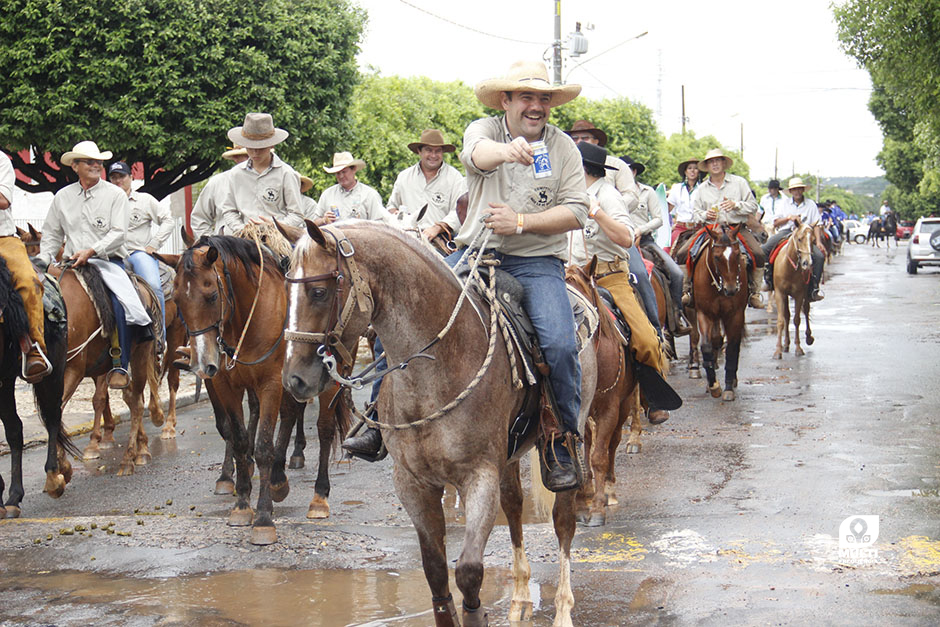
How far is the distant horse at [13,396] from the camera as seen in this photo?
8734 mm

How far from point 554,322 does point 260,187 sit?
4792mm

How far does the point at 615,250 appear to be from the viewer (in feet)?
29.9

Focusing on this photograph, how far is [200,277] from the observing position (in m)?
7.89

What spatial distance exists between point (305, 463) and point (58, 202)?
11.6 feet

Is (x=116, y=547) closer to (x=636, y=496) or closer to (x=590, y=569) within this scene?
(x=590, y=569)

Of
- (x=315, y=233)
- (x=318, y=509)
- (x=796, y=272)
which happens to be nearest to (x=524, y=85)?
(x=315, y=233)

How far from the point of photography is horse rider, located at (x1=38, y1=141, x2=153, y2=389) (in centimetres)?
1045

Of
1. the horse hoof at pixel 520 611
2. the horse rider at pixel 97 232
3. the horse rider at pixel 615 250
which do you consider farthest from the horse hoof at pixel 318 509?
the horse rider at pixel 97 232

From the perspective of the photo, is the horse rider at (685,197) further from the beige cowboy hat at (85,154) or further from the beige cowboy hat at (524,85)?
the beige cowboy hat at (524,85)

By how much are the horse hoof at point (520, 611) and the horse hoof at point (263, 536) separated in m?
2.19

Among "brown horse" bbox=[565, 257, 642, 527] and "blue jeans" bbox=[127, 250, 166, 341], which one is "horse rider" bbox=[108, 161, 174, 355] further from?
"brown horse" bbox=[565, 257, 642, 527]

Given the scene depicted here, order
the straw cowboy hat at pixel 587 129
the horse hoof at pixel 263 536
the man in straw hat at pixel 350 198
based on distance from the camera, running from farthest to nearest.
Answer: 1. the man in straw hat at pixel 350 198
2. the straw cowboy hat at pixel 587 129
3. the horse hoof at pixel 263 536

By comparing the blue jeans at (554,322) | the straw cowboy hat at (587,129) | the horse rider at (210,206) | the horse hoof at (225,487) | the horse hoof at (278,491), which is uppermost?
the straw cowboy hat at (587,129)

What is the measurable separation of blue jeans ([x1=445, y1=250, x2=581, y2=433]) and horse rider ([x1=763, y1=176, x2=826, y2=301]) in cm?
1511
